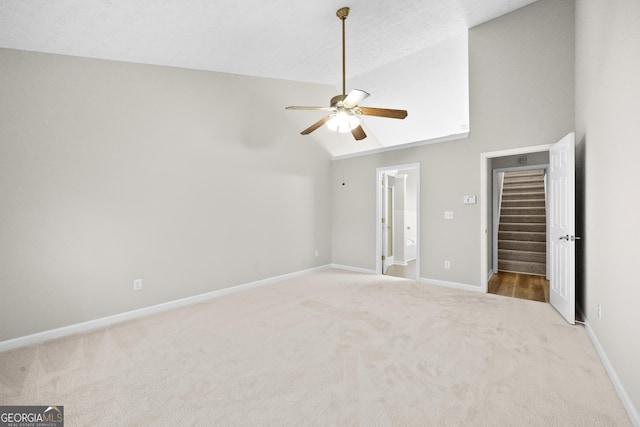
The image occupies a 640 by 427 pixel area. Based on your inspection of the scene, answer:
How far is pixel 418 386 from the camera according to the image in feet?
6.30

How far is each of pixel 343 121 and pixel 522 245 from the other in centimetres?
505

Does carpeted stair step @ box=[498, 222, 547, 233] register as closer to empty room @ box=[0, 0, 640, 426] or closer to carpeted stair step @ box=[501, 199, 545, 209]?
carpeted stair step @ box=[501, 199, 545, 209]

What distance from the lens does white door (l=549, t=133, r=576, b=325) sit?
290 centimetres

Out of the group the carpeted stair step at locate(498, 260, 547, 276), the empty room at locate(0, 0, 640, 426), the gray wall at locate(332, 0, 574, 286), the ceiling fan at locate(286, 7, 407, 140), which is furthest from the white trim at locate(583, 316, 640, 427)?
the carpeted stair step at locate(498, 260, 547, 276)

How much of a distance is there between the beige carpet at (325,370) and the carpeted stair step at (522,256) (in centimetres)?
265

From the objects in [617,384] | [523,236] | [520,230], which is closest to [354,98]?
[617,384]

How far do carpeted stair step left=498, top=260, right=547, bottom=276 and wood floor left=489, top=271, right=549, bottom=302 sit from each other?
0.19 m

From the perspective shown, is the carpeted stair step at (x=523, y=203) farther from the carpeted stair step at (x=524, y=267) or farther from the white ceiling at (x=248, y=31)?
the white ceiling at (x=248, y=31)

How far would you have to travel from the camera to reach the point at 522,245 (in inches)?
224

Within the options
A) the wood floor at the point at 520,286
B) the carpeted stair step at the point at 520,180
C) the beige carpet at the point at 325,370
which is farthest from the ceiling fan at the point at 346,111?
the carpeted stair step at the point at 520,180

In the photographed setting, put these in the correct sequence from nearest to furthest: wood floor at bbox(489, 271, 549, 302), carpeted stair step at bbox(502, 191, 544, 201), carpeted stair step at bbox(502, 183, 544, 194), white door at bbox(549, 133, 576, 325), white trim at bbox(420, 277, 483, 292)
A: white door at bbox(549, 133, 576, 325) < wood floor at bbox(489, 271, 549, 302) < white trim at bbox(420, 277, 483, 292) < carpeted stair step at bbox(502, 191, 544, 201) < carpeted stair step at bbox(502, 183, 544, 194)

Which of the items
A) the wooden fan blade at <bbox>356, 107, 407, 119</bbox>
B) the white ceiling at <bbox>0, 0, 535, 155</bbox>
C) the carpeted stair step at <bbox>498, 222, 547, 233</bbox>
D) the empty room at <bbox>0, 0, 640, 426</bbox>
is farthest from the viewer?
the carpeted stair step at <bbox>498, 222, 547, 233</bbox>

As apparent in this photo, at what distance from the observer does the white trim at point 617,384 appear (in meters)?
1.59

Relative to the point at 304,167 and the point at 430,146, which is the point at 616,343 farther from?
the point at 304,167
